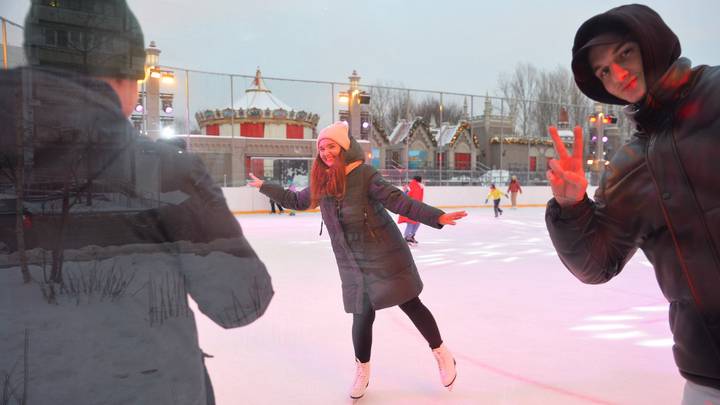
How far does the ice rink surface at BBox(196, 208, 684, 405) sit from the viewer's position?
2.14m

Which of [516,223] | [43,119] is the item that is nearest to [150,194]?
[43,119]

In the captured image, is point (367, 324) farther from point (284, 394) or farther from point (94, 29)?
point (94, 29)

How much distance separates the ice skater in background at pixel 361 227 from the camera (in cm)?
205

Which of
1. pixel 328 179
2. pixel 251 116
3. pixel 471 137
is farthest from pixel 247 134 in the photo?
pixel 471 137

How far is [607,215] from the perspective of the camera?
0.97 m

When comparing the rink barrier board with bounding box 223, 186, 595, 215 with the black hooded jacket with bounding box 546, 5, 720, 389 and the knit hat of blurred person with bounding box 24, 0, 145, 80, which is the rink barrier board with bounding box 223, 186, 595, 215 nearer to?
the black hooded jacket with bounding box 546, 5, 720, 389

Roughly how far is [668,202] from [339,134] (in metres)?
1.42

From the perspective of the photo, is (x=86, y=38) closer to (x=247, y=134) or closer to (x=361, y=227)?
(x=247, y=134)

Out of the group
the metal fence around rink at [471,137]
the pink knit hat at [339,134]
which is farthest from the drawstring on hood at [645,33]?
the metal fence around rink at [471,137]

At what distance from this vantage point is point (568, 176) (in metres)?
0.95

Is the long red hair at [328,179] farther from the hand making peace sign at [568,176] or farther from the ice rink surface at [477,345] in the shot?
the hand making peace sign at [568,176]

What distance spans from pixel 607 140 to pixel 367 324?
10092 millimetres

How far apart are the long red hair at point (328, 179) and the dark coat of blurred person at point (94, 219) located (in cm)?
152

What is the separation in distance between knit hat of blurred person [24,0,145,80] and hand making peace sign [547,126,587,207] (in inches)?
30.0
